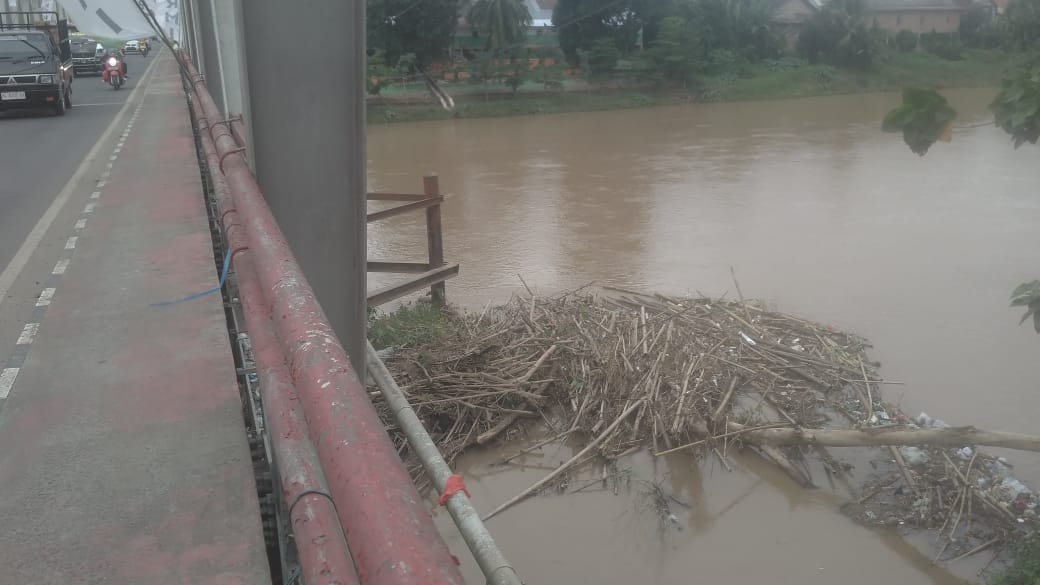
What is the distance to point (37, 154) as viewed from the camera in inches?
492

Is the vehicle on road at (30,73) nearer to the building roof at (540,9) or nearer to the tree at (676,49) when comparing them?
the tree at (676,49)

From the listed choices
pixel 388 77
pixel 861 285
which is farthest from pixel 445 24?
pixel 861 285

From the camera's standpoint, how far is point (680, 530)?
6023mm

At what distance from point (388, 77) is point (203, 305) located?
28367 millimetres

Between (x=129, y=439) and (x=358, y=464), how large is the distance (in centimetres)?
217

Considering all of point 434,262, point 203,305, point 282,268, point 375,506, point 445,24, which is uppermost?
point 445,24

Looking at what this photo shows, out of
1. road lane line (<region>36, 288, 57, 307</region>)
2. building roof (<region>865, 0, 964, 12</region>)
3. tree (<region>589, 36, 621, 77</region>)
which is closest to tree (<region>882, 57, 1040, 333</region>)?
road lane line (<region>36, 288, 57, 307</region>)

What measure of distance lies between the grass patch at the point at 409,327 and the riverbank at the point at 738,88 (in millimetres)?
23070

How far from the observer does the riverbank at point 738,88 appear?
32.5 m

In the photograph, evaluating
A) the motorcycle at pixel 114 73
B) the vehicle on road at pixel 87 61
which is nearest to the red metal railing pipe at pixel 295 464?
the motorcycle at pixel 114 73

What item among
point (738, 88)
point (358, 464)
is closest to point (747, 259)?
point (358, 464)

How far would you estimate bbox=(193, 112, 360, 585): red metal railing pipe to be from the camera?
1.40 metres

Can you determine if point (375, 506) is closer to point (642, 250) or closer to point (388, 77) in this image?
point (642, 250)

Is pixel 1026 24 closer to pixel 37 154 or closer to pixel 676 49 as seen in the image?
pixel 37 154
